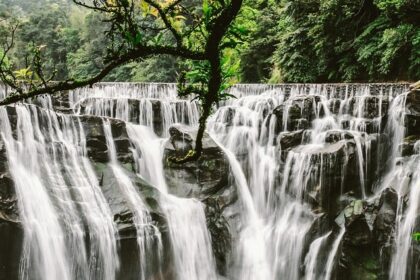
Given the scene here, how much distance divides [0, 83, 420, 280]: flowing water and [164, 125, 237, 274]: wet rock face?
234 millimetres

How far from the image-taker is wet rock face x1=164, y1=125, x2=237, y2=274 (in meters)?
11.1

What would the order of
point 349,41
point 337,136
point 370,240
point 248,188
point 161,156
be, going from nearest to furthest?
point 370,240, point 337,136, point 248,188, point 161,156, point 349,41

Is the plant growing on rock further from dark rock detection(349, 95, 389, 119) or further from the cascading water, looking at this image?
dark rock detection(349, 95, 389, 119)

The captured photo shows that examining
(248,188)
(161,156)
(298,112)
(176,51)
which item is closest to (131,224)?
(161,156)

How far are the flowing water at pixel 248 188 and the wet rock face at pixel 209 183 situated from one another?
0.77 ft

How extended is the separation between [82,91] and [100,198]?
10478 millimetres

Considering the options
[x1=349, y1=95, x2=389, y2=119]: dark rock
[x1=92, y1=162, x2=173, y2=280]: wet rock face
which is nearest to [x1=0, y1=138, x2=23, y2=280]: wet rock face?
[x1=92, y1=162, x2=173, y2=280]: wet rock face

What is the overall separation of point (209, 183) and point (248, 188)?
1544 mm

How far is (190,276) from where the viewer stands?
10297mm

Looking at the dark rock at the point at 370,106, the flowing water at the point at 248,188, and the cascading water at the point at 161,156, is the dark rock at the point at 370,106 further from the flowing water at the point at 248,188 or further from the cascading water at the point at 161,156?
the cascading water at the point at 161,156

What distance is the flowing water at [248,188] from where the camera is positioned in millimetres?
9148

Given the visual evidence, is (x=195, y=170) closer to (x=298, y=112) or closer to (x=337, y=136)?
(x=298, y=112)

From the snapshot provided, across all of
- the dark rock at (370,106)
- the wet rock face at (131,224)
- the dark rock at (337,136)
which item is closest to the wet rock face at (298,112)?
the dark rock at (370,106)

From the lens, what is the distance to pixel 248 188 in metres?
12.8
